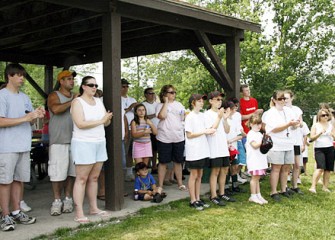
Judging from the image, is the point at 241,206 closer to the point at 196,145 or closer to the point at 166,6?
the point at 196,145

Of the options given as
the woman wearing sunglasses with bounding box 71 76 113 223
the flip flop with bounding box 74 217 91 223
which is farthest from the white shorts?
the flip flop with bounding box 74 217 91 223

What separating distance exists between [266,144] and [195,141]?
1086 millimetres

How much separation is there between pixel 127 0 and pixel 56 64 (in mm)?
7077

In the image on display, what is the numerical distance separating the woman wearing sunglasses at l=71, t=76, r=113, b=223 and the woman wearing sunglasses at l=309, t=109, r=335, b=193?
3798 mm

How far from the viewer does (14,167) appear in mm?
4281

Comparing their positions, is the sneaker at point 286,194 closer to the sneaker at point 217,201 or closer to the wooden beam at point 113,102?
the sneaker at point 217,201

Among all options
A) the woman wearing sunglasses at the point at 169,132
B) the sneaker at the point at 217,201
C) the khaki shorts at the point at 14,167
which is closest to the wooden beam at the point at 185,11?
the woman wearing sunglasses at the point at 169,132

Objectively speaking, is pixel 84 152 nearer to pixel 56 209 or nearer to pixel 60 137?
pixel 60 137

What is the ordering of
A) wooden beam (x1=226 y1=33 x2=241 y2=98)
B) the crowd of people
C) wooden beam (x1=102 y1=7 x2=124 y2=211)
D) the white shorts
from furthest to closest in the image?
wooden beam (x1=226 y1=33 x2=241 y2=98) → wooden beam (x1=102 y1=7 x2=124 y2=211) → the white shorts → the crowd of people

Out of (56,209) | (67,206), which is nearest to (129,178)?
(67,206)

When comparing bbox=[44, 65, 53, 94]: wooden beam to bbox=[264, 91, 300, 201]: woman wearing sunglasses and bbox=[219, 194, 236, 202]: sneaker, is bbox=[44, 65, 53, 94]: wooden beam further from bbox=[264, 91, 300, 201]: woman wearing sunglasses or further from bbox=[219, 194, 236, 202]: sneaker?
bbox=[264, 91, 300, 201]: woman wearing sunglasses

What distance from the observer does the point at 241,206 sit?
5500 mm

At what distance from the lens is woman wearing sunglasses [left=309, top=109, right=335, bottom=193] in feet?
21.4

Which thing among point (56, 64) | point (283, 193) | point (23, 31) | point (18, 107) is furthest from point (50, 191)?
point (56, 64)
